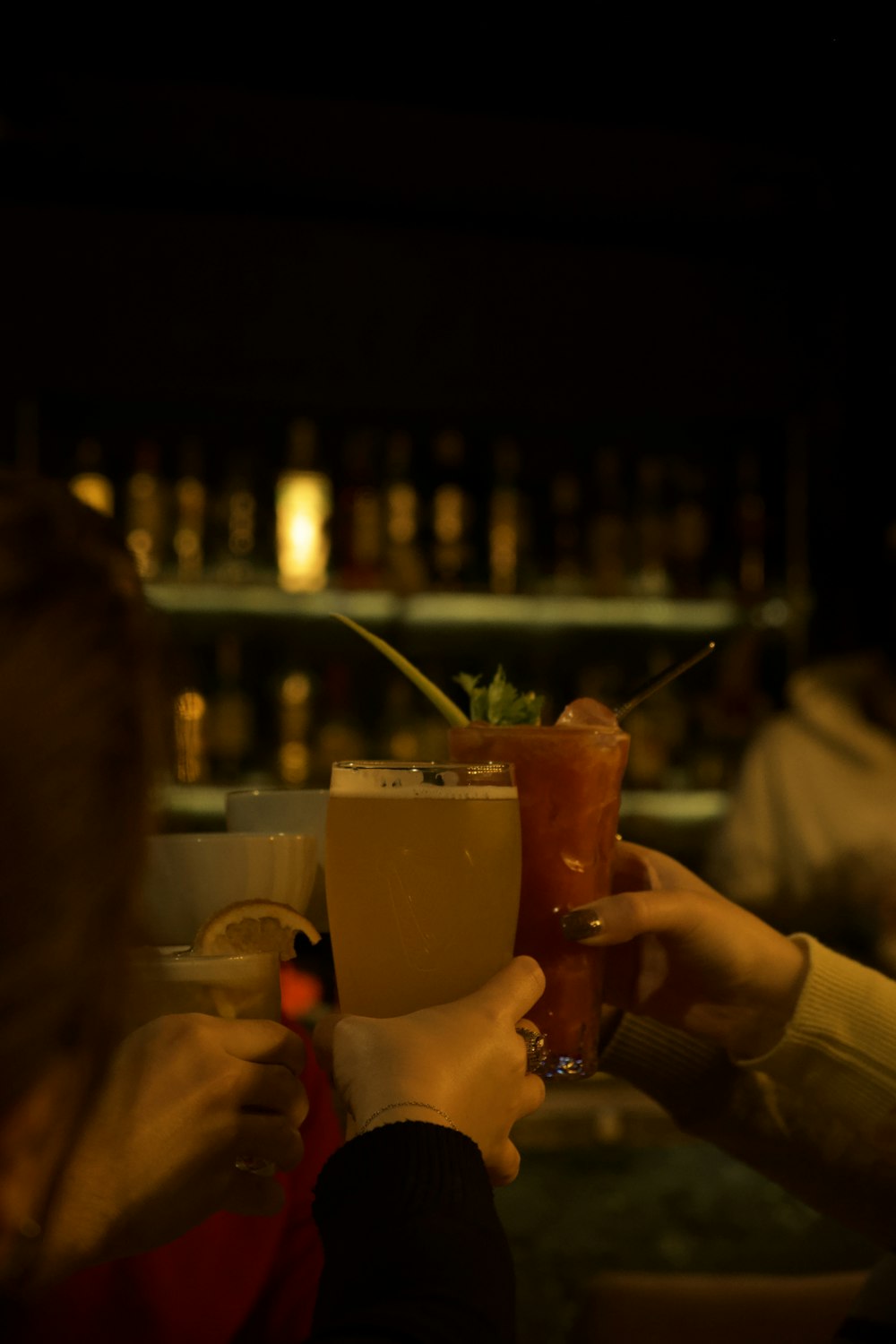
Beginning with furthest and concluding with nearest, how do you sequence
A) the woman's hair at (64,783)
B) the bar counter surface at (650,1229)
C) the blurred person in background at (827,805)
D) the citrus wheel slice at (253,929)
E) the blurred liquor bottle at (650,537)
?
1. the blurred liquor bottle at (650,537)
2. the blurred person in background at (827,805)
3. the bar counter surface at (650,1229)
4. the citrus wheel slice at (253,929)
5. the woman's hair at (64,783)

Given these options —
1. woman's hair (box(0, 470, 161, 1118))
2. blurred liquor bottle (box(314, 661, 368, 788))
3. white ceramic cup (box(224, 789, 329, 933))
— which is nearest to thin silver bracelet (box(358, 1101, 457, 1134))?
woman's hair (box(0, 470, 161, 1118))

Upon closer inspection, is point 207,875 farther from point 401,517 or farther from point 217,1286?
point 401,517

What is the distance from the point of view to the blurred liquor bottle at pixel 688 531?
375cm

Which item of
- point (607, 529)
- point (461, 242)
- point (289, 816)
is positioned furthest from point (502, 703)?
point (461, 242)

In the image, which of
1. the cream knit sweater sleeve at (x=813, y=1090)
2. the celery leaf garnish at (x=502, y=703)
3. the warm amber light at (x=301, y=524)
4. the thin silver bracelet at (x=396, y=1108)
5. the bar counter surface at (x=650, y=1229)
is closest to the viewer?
the thin silver bracelet at (x=396, y=1108)

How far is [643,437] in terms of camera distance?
392 cm

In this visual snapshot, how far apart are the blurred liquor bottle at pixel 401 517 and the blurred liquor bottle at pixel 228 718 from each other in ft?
1.67

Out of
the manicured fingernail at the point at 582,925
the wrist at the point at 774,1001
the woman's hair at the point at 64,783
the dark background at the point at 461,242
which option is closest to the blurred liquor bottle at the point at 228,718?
the dark background at the point at 461,242

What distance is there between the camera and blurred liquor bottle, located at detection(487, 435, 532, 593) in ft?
12.1

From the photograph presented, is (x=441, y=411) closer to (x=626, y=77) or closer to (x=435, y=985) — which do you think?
(x=626, y=77)

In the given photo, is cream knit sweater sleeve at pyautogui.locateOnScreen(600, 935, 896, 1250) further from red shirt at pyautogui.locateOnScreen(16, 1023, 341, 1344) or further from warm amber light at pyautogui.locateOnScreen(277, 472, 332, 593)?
warm amber light at pyautogui.locateOnScreen(277, 472, 332, 593)

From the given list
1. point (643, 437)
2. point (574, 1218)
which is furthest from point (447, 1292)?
point (643, 437)

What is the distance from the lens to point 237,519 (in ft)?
11.6

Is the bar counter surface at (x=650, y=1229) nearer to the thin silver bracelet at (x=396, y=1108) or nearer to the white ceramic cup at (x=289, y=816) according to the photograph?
the white ceramic cup at (x=289, y=816)
